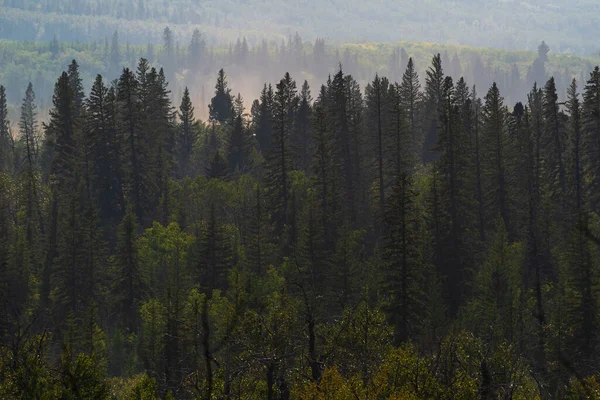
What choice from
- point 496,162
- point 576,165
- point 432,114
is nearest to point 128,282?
point 496,162

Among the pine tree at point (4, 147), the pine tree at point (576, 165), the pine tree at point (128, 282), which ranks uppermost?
the pine tree at point (576, 165)

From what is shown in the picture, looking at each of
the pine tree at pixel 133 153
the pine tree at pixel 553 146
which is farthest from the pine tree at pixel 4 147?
the pine tree at pixel 553 146

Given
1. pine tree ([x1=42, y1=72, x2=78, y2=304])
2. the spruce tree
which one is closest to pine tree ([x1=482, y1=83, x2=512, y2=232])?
pine tree ([x1=42, y1=72, x2=78, y2=304])

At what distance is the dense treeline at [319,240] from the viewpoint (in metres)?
54.7

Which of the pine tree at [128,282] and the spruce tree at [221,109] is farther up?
the spruce tree at [221,109]

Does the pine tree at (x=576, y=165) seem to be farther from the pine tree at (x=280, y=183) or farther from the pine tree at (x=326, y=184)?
the pine tree at (x=280, y=183)

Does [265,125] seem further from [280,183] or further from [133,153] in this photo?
[280,183]

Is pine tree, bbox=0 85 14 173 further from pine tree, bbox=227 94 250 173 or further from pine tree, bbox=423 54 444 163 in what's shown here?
pine tree, bbox=423 54 444 163

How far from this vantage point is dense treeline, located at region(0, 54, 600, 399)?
54.7m

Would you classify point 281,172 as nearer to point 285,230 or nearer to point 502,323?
point 285,230

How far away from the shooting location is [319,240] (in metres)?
71.4

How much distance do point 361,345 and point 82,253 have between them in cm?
4165

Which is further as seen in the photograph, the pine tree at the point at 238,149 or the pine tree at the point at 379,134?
the pine tree at the point at 238,149

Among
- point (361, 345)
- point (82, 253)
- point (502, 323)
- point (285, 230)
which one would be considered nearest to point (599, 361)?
point (502, 323)
